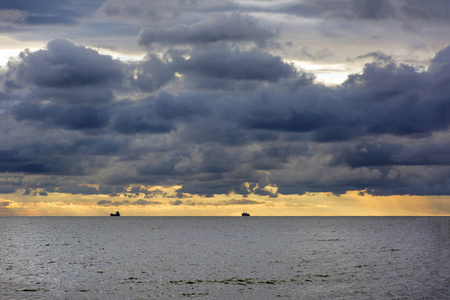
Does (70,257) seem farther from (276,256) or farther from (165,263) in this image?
(276,256)

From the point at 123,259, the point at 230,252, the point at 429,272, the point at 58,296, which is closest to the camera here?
the point at 58,296

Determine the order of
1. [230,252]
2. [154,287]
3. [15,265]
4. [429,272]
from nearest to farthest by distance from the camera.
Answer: [154,287]
[429,272]
[15,265]
[230,252]

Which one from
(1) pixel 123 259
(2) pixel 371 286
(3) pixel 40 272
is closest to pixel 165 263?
(1) pixel 123 259

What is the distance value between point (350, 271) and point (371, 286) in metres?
17.2

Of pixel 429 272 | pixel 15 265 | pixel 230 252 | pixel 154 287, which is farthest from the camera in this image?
pixel 230 252

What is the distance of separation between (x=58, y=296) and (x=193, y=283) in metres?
21.0

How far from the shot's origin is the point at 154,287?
74.1m

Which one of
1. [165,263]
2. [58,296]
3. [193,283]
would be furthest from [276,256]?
[58,296]

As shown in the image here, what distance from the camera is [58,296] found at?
67.1 meters

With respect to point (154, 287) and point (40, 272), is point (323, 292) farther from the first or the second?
point (40, 272)

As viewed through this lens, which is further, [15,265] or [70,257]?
[70,257]

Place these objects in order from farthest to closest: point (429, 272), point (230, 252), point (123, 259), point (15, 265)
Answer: point (230, 252) < point (123, 259) < point (15, 265) < point (429, 272)

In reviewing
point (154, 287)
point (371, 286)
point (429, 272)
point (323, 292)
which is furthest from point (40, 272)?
point (429, 272)

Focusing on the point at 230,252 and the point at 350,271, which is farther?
the point at 230,252
